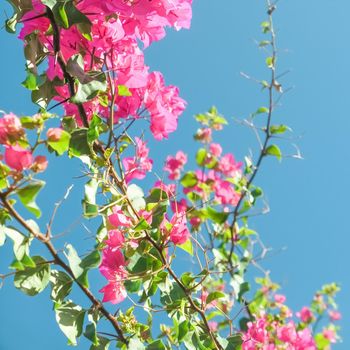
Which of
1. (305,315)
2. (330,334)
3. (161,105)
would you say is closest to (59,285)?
(161,105)

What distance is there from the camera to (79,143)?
775 mm

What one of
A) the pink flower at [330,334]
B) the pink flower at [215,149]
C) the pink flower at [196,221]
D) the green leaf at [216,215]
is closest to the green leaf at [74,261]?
the green leaf at [216,215]

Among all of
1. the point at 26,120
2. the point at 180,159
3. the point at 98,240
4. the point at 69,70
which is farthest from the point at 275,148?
the point at 26,120

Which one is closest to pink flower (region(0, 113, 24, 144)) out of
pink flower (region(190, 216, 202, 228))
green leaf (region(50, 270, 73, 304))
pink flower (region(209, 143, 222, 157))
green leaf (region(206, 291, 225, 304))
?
green leaf (region(50, 270, 73, 304))

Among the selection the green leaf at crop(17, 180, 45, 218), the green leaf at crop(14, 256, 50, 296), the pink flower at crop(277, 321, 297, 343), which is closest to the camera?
the green leaf at crop(17, 180, 45, 218)

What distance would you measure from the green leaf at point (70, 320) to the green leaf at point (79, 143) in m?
0.25

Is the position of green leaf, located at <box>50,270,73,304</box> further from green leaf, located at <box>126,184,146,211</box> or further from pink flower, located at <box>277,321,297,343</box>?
pink flower, located at <box>277,321,297,343</box>

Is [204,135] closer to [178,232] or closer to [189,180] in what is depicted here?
[189,180]

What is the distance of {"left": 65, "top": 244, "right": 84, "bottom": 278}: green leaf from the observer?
722mm

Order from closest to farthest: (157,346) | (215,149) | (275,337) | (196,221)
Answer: (157,346), (275,337), (196,221), (215,149)

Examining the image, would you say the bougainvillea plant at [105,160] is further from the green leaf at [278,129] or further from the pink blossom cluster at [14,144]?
the green leaf at [278,129]

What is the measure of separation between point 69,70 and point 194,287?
434mm

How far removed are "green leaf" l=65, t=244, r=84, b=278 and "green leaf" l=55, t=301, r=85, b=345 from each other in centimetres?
10

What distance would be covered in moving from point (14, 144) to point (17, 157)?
2 centimetres
